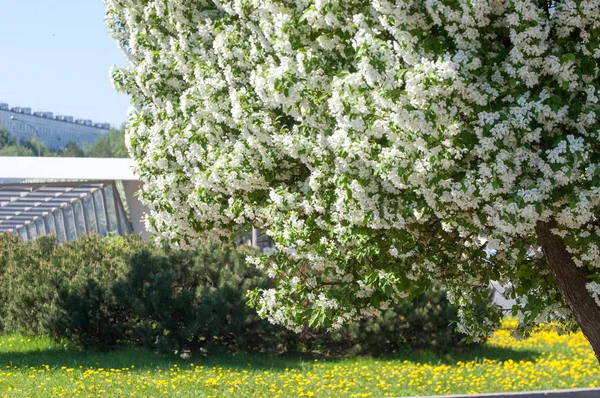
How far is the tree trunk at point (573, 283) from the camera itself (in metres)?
7.95

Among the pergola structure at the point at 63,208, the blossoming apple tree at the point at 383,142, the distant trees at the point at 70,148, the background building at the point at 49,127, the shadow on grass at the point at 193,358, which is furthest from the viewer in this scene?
the distant trees at the point at 70,148

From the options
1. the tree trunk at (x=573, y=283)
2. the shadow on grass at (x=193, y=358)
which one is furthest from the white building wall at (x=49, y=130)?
the tree trunk at (x=573, y=283)

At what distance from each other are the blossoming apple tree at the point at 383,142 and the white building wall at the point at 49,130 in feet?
285

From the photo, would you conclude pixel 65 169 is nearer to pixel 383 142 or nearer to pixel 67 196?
pixel 67 196

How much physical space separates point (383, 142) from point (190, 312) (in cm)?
890

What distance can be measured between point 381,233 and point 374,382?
19.2ft

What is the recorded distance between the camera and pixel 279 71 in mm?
7453

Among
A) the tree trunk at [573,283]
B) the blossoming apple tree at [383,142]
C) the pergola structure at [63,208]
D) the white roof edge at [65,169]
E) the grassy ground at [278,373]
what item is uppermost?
the white roof edge at [65,169]

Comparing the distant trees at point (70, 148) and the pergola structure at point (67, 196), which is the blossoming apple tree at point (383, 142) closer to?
the pergola structure at point (67, 196)

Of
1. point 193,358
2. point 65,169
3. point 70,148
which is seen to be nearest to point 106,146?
point 70,148

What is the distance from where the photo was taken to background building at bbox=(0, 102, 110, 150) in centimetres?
9275

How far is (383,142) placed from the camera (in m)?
7.20

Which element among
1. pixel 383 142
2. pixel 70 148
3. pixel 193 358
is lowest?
pixel 193 358

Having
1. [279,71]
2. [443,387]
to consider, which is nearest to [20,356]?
[443,387]
